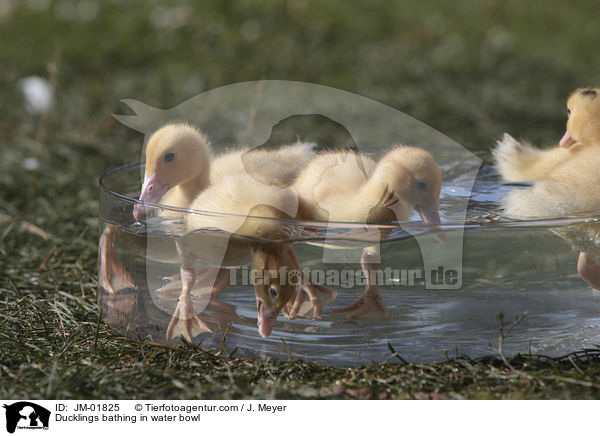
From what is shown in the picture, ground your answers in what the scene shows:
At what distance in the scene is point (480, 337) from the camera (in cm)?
111

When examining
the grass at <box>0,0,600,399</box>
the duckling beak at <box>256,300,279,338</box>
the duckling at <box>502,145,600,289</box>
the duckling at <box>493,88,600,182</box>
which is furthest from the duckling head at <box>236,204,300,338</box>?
the duckling at <box>493,88,600,182</box>

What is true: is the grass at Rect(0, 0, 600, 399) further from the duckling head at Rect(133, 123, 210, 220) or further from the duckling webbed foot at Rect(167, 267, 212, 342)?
the duckling head at Rect(133, 123, 210, 220)

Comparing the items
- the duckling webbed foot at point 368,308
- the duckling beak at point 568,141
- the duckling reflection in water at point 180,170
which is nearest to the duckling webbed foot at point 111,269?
the duckling reflection in water at point 180,170

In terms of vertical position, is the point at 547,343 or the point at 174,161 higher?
A: the point at 174,161

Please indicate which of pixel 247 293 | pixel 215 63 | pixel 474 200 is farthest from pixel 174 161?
pixel 215 63

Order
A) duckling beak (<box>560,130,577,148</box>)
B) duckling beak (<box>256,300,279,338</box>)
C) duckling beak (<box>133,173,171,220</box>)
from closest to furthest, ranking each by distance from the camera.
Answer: duckling beak (<box>256,300,279,338</box>), duckling beak (<box>133,173,171,220</box>), duckling beak (<box>560,130,577,148</box>)

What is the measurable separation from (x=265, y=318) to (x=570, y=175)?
21.9 inches

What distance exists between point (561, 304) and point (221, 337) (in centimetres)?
54

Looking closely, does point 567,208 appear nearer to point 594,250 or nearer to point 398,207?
point 594,250

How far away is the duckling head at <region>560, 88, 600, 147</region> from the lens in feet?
4.21
